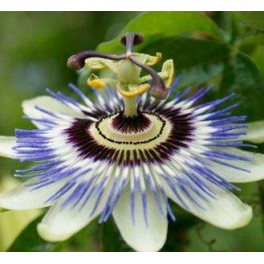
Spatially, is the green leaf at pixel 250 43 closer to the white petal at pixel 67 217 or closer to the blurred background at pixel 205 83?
the blurred background at pixel 205 83

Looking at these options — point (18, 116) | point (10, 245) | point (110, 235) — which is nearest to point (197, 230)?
point (110, 235)

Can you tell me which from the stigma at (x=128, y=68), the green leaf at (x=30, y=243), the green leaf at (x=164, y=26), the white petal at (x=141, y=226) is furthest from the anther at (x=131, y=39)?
the green leaf at (x=30, y=243)

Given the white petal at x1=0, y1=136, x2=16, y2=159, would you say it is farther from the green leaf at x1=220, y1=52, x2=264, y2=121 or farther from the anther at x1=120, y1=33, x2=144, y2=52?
the green leaf at x1=220, y1=52, x2=264, y2=121

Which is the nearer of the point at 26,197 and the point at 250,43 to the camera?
the point at 26,197

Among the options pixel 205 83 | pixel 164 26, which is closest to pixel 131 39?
pixel 164 26

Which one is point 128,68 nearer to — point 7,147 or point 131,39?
point 131,39

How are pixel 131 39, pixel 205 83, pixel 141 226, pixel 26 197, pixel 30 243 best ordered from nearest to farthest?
1. pixel 141 226
2. pixel 26 197
3. pixel 131 39
4. pixel 30 243
5. pixel 205 83

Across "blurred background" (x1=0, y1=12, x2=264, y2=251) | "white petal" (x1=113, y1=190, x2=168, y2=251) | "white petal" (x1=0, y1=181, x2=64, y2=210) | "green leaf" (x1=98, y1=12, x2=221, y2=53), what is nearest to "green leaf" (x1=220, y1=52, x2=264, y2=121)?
"blurred background" (x1=0, y1=12, x2=264, y2=251)
